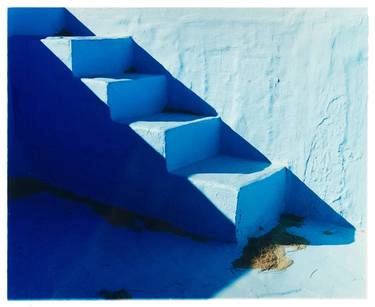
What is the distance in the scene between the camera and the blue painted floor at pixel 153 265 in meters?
3.16

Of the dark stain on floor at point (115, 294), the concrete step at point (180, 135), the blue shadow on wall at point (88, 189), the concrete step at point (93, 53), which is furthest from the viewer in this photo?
the concrete step at point (93, 53)

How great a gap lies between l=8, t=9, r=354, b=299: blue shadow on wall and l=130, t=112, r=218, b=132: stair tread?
9cm

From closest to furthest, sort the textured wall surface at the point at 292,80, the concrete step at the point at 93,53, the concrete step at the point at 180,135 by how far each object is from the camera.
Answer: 1. the textured wall surface at the point at 292,80
2. the concrete step at the point at 180,135
3. the concrete step at the point at 93,53

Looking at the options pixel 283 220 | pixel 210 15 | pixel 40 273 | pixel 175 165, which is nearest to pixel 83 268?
pixel 40 273

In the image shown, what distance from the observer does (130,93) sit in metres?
4.34

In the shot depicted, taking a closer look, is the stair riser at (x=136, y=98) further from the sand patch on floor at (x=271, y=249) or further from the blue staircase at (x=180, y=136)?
the sand patch on floor at (x=271, y=249)

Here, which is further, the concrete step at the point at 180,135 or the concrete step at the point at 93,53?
the concrete step at the point at 93,53

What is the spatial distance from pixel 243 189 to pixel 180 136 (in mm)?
691

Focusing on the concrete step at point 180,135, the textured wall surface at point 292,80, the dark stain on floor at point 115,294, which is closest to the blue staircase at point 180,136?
the concrete step at point 180,135

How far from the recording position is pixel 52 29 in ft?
17.1

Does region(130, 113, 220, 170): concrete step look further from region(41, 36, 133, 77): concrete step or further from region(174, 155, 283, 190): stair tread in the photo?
region(41, 36, 133, 77): concrete step

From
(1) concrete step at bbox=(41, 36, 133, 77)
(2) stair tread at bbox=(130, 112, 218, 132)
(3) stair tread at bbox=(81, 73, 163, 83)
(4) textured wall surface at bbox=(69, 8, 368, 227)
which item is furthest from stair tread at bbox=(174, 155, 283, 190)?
(1) concrete step at bbox=(41, 36, 133, 77)

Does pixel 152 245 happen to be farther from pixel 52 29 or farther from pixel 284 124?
pixel 52 29

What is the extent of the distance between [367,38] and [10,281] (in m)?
2.74
